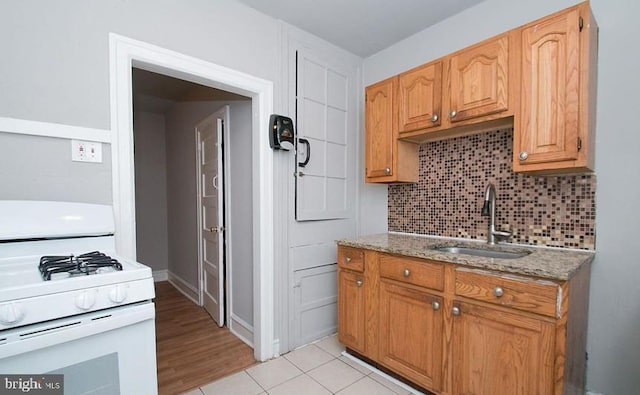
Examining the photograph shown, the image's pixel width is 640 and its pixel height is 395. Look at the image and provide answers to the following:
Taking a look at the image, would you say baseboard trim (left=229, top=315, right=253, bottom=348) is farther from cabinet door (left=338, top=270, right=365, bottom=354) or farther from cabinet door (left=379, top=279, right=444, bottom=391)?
cabinet door (left=379, top=279, right=444, bottom=391)

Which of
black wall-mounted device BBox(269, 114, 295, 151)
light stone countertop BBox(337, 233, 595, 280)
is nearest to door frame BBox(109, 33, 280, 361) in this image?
black wall-mounted device BBox(269, 114, 295, 151)

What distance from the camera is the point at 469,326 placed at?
1468 mm

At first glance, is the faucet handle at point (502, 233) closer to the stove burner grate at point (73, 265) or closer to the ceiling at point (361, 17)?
the ceiling at point (361, 17)

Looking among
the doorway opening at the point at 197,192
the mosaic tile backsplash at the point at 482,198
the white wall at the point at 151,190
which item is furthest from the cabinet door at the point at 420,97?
the white wall at the point at 151,190

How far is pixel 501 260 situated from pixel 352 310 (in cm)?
111

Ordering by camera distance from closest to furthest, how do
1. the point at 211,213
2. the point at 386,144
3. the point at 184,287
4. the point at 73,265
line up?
the point at 73,265 → the point at 386,144 → the point at 211,213 → the point at 184,287

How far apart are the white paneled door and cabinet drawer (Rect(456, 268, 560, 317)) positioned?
4.23 feet

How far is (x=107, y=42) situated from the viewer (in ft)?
4.88

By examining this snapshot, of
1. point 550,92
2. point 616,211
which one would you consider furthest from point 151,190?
point 616,211

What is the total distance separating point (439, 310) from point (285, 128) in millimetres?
1588

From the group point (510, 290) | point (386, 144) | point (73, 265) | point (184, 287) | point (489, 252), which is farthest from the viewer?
point (184, 287)

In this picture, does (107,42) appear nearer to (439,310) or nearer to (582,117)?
(439,310)

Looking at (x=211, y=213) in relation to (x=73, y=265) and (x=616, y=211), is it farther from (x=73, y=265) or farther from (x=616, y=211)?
(x=616, y=211)

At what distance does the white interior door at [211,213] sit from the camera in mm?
2771
